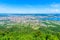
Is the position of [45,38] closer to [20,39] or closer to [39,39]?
[39,39]

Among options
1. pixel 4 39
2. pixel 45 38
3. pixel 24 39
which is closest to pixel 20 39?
pixel 24 39

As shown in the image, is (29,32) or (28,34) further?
(29,32)

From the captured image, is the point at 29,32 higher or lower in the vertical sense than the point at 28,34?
lower

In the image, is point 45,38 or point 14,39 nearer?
point 14,39

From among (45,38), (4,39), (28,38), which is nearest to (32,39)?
(28,38)

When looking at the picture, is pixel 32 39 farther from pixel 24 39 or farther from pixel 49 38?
pixel 49 38

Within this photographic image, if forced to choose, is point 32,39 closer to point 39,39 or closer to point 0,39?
point 39,39

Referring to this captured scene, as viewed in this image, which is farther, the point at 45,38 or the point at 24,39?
the point at 45,38

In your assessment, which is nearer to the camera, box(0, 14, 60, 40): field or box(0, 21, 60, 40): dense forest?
box(0, 21, 60, 40): dense forest

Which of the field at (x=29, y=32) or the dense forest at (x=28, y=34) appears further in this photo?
the field at (x=29, y=32)
